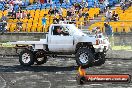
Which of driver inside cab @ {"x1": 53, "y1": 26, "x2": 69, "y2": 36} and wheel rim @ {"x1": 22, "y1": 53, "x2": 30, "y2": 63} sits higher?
driver inside cab @ {"x1": 53, "y1": 26, "x2": 69, "y2": 36}

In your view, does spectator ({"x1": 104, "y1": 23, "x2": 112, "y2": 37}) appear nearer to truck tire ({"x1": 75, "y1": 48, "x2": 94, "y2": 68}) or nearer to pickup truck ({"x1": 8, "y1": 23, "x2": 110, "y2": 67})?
pickup truck ({"x1": 8, "y1": 23, "x2": 110, "y2": 67})

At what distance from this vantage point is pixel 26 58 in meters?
20.3

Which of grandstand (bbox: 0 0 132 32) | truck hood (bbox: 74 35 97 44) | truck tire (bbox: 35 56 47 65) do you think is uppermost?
grandstand (bbox: 0 0 132 32)

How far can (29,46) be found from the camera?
20359 millimetres

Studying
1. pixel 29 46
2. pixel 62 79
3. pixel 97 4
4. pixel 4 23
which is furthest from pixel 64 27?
pixel 97 4

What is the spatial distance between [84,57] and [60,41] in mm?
1495

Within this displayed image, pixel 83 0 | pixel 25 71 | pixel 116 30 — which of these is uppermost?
pixel 83 0

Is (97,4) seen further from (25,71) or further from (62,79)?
(62,79)

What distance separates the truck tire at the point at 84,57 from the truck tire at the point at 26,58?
2724 millimetres

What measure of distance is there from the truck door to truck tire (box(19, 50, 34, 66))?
1275mm

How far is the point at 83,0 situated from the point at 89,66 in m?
15.9

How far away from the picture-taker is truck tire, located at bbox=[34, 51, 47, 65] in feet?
67.0

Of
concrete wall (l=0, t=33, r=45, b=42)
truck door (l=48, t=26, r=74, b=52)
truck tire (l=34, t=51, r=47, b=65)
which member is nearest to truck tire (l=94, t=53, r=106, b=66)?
truck door (l=48, t=26, r=74, b=52)

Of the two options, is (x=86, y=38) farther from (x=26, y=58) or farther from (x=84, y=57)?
(x=26, y=58)
